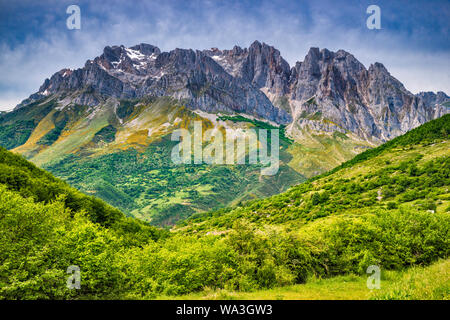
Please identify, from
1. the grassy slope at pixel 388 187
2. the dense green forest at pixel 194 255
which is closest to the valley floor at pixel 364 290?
the dense green forest at pixel 194 255

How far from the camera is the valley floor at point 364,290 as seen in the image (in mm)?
13627

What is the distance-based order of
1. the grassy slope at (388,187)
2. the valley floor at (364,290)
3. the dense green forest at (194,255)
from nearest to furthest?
1. the valley floor at (364,290)
2. the dense green forest at (194,255)
3. the grassy slope at (388,187)

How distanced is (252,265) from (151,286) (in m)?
12.7

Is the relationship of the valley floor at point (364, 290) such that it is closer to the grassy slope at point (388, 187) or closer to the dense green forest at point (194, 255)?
the dense green forest at point (194, 255)

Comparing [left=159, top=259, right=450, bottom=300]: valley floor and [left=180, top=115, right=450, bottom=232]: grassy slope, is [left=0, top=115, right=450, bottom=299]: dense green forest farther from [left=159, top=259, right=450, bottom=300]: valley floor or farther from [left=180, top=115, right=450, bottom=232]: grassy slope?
[left=180, top=115, right=450, bottom=232]: grassy slope

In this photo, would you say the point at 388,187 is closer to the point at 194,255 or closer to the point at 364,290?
the point at 364,290

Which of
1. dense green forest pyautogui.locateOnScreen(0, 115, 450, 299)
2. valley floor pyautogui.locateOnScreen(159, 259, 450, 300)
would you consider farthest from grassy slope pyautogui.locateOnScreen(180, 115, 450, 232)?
valley floor pyautogui.locateOnScreen(159, 259, 450, 300)

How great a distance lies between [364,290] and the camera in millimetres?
23766

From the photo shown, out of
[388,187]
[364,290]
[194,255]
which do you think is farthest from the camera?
[388,187]

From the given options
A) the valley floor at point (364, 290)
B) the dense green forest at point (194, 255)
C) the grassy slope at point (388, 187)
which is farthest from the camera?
the grassy slope at point (388, 187)

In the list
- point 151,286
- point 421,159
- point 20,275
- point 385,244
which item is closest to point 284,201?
point 421,159

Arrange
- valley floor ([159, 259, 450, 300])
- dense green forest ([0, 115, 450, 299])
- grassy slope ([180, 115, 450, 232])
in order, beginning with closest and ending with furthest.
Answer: valley floor ([159, 259, 450, 300]) → dense green forest ([0, 115, 450, 299]) → grassy slope ([180, 115, 450, 232])

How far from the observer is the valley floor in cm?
1363

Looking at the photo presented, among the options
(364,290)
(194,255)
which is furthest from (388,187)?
(194,255)
